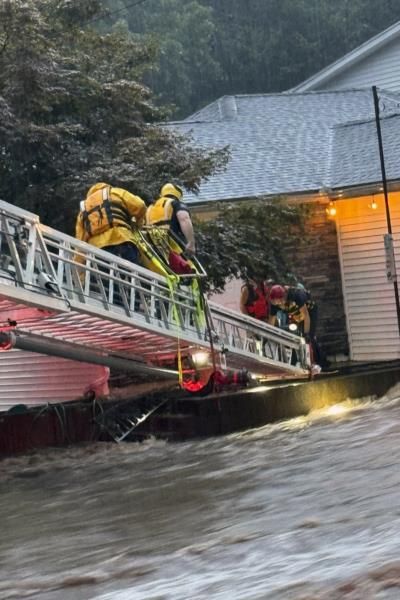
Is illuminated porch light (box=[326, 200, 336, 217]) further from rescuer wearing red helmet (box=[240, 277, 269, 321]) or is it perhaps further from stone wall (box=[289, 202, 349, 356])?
rescuer wearing red helmet (box=[240, 277, 269, 321])

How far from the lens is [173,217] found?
1173 centimetres

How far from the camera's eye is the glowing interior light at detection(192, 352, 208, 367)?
12086 mm

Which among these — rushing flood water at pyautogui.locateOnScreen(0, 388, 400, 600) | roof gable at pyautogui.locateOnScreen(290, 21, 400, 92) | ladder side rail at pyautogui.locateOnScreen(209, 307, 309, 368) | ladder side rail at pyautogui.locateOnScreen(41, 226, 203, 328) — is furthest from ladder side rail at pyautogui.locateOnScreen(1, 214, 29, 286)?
roof gable at pyautogui.locateOnScreen(290, 21, 400, 92)

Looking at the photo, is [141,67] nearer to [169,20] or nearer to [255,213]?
[255,213]

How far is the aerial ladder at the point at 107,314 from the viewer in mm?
9352

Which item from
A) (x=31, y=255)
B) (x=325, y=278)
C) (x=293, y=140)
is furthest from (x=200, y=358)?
(x=293, y=140)

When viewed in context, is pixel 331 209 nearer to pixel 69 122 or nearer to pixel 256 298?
pixel 256 298

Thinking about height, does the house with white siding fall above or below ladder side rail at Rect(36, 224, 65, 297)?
above

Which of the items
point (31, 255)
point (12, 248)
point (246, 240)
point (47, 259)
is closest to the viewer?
point (12, 248)

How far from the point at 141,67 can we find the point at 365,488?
10.1m

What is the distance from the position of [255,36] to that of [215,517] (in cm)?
3827

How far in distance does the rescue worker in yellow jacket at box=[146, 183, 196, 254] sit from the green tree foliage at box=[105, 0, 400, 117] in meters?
30.0

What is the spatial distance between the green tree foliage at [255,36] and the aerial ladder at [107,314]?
29868mm

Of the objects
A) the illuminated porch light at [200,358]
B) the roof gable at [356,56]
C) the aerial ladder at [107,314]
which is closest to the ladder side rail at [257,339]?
the aerial ladder at [107,314]
